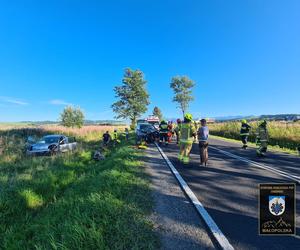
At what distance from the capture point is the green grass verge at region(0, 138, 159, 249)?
11.6ft

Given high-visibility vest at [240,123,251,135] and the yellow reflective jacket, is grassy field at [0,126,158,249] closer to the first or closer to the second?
the yellow reflective jacket

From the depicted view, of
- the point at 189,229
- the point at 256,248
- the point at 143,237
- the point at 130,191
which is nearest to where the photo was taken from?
the point at 256,248

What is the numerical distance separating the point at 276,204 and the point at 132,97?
5292 centimetres

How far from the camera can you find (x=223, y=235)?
3.54 metres

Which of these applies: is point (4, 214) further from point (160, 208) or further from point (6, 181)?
point (160, 208)

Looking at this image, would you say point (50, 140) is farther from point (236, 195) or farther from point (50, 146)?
point (236, 195)

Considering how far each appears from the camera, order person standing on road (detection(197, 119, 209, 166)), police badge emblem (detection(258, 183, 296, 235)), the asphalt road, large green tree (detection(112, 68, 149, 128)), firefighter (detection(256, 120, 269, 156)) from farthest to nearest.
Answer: large green tree (detection(112, 68, 149, 128)) → firefighter (detection(256, 120, 269, 156)) → person standing on road (detection(197, 119, 209, 166)) → the asphalt road → police badge emblem (detection(258, 183, 296, 235))

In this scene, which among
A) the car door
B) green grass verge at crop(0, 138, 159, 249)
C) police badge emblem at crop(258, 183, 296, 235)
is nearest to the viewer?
police badge emblem at crop(258, 183, 296, 235)

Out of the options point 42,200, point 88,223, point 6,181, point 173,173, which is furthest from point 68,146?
point 88,223

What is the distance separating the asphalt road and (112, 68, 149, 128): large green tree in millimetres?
45380

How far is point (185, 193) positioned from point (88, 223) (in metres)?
2.48

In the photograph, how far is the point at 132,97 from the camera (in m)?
54.8

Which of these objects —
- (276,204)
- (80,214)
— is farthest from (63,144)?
(276,204)

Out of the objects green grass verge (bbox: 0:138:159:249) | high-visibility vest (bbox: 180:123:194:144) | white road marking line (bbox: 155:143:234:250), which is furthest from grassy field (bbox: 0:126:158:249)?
high-visibility vest (bbox: 180:123:194:144)
